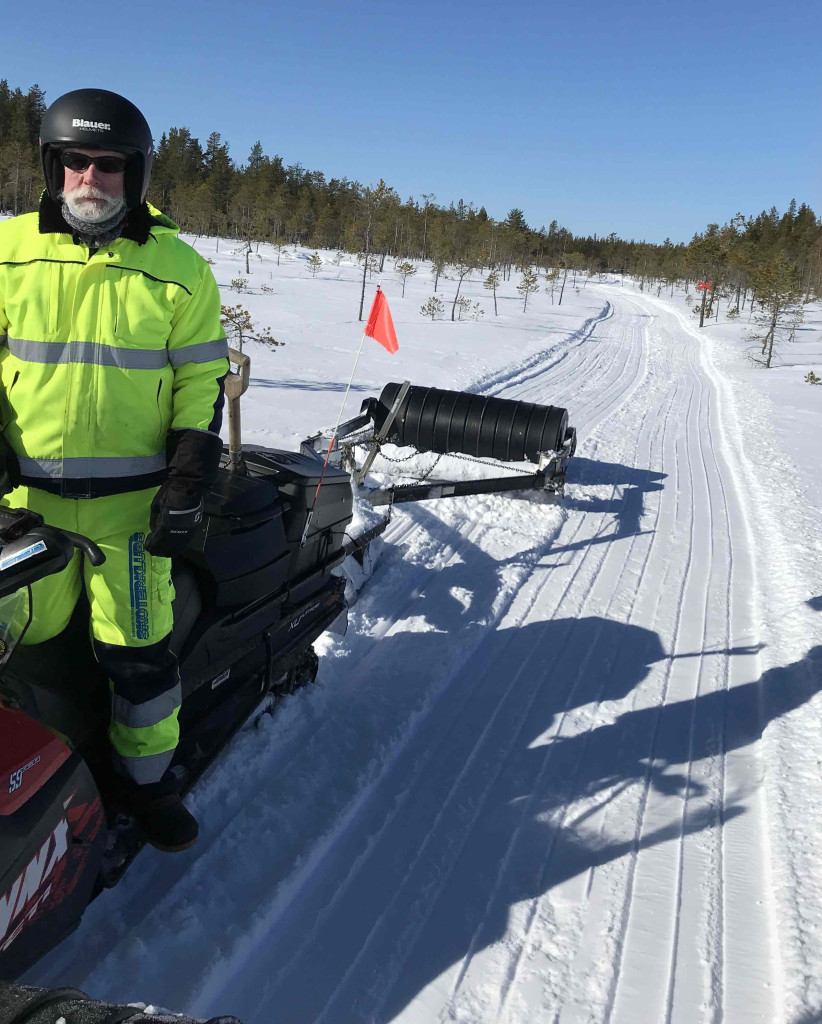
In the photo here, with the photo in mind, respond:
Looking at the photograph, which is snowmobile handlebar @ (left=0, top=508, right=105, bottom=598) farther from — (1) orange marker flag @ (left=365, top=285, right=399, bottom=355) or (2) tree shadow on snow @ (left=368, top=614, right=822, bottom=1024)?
(1) orange marker flag @ (left=365, top=285, right=399, bottom=355)

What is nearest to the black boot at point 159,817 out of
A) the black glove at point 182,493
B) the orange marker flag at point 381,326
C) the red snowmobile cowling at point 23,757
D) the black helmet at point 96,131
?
the red snowmobile cowling at point 23,757

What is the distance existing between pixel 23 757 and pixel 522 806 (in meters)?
1.99

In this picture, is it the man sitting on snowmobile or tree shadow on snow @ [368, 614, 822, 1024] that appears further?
tree shadow on snow @ [368, 614, 822, 1024]

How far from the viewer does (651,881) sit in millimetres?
2664

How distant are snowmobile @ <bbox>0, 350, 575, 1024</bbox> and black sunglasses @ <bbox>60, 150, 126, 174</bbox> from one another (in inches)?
36.2

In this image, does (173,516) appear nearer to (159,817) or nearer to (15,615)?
(15,615)

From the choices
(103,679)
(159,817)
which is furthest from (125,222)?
(159,817)

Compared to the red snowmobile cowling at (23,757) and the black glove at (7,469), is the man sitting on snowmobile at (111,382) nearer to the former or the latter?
the black glove at (7,469)

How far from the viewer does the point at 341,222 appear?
2813 inches

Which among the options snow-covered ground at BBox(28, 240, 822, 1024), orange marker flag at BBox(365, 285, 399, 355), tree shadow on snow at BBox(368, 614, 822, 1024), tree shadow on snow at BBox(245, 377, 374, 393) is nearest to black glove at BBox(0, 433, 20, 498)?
snow-covered ground at BBox(28, 240, 822, 1024)

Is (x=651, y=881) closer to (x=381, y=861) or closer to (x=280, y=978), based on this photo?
(x=381, y=861)

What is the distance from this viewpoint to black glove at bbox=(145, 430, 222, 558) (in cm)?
196

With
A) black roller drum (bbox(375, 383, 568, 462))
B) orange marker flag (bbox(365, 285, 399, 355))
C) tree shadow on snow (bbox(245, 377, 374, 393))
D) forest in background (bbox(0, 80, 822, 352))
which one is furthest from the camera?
forest in background (bbox(0, 80, 822, 352))

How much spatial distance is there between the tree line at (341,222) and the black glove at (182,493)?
43.6m
